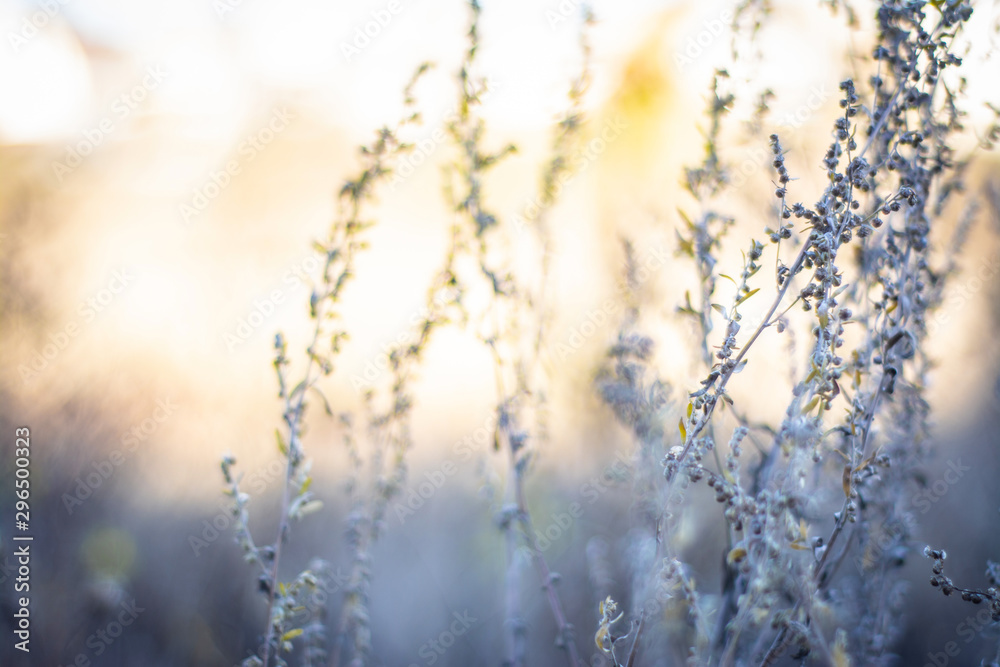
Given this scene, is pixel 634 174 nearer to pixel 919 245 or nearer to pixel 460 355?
pixel 460 355

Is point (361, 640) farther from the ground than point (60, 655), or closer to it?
farther from the ground

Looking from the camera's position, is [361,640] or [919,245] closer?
[919,245]

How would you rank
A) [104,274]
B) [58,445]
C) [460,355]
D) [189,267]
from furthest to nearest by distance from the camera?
[460,355]
[189,267]
[104,274]
[58,445]

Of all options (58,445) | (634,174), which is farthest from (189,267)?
(634,174)

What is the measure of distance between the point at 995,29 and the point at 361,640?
2206mm

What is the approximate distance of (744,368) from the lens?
1473 millimetres

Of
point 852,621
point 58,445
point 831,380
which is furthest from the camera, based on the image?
point 58,445

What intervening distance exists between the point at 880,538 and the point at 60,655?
9.73 ft

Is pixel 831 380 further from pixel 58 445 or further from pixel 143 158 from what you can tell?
pixel 143 158

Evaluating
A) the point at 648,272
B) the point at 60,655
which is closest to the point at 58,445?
the point at 60,655

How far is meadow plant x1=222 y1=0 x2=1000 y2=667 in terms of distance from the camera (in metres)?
1.00

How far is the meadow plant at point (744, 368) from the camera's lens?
1.00 m

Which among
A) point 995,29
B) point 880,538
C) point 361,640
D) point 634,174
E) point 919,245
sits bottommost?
point 361,640

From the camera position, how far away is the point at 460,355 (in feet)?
12.3
